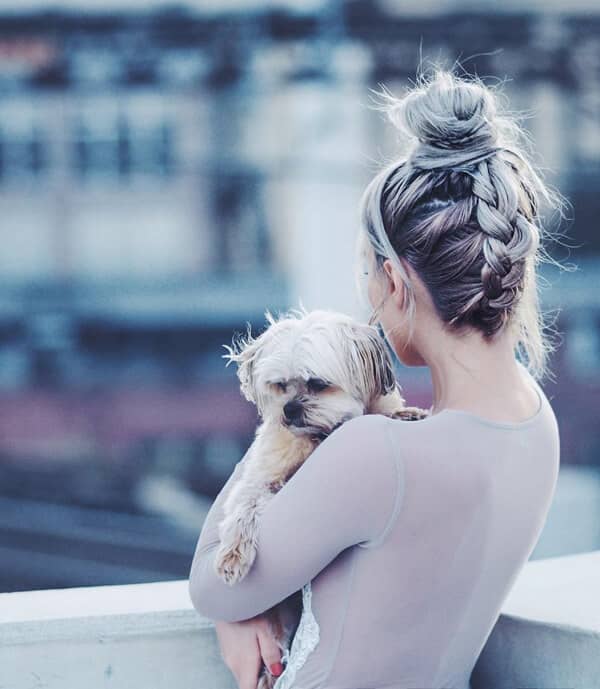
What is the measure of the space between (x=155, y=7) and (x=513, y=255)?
17861 mm

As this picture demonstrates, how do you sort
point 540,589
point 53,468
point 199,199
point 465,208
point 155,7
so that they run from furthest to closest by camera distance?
point 199,199 → point 53,468 → point 155,7 → point 540,589 → point 465,208

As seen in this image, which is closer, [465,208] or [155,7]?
[465,208]

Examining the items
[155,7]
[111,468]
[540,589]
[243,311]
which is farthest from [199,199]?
[540,589]

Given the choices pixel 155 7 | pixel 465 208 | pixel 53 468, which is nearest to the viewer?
pixel 465 208

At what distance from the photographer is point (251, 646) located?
1438mm

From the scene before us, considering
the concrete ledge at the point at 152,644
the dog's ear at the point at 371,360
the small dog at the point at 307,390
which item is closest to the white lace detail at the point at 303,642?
the small dog at the point at 307,390

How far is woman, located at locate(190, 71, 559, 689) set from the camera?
1.25 metres

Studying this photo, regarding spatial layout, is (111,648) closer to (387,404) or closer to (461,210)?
(387,404)

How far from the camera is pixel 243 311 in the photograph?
19.9 metres

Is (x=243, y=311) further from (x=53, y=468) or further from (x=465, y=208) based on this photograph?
(x=465, y=208)

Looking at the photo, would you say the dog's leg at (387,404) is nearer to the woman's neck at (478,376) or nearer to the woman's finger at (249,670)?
the woman's neck at (478,376)

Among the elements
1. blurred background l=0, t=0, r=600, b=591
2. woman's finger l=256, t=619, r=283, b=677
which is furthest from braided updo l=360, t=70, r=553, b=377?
blurred background l=0, t=0, r=600, b=591

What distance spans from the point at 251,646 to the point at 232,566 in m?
0.16

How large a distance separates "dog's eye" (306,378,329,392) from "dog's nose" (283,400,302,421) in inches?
2.0
